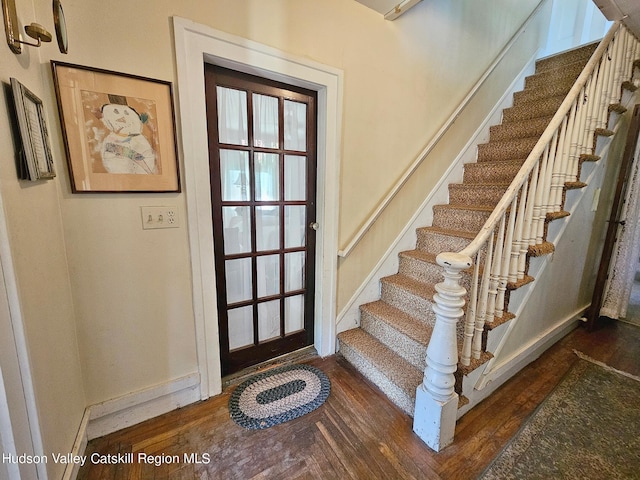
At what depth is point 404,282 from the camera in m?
2.07

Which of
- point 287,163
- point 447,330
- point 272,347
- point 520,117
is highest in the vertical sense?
Answer: point 520,117

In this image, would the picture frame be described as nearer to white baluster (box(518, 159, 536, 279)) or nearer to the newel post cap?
the newel post cap

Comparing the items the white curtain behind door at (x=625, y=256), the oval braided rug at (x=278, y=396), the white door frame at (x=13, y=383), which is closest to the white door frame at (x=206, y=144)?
the oval braided rug at (x=278, y=396)

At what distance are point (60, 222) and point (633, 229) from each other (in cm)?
414

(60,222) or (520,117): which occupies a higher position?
(520,117)

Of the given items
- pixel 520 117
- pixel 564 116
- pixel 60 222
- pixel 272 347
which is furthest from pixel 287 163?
pixel 520 117

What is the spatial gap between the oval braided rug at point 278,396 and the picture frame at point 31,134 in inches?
56.8

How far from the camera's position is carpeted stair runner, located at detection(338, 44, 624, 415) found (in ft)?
5.44

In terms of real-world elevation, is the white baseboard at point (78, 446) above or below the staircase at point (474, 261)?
below

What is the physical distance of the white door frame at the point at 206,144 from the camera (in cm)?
129

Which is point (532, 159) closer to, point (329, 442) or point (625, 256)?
point (329, 442)

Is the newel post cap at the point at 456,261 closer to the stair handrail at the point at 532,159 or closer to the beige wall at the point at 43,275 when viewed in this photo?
the stair handrail at the point at 532,159

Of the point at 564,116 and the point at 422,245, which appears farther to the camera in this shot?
the point at 422,245

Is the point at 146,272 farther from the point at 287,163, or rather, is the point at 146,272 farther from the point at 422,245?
the point at 422,245
